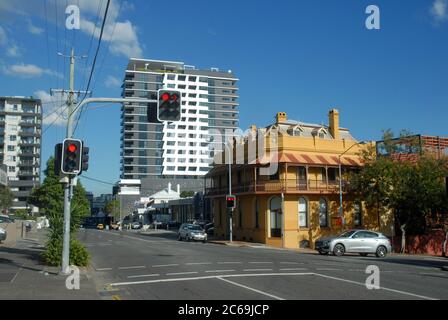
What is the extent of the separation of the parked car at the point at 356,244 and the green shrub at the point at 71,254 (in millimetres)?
15066

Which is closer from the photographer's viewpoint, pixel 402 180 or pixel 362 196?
pixel 402 180

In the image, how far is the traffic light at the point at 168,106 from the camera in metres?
14.9

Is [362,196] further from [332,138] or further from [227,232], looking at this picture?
[227,232]

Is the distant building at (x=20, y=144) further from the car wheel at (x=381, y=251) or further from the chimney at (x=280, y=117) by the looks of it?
the car wheel at (x=381, y=251)

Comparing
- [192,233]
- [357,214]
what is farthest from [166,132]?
[357,214]

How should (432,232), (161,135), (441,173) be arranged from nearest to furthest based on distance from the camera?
(441,173) → (432,232) → (161,135)

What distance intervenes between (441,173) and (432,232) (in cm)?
556

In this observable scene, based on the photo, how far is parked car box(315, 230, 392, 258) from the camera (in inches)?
1124

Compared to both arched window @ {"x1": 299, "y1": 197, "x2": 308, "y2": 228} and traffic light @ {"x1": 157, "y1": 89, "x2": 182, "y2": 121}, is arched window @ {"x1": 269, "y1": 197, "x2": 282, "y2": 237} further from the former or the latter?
traffic light @ {"x1": 157, "y1": 89, "x2": 182, "y2": 121}

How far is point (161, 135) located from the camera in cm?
14175

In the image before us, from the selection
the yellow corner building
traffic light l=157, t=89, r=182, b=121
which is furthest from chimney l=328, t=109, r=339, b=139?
traffic light l=157, t=89, r=182, b=121

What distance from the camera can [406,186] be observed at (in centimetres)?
3747

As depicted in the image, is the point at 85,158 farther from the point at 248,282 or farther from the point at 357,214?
the point at 357,214
